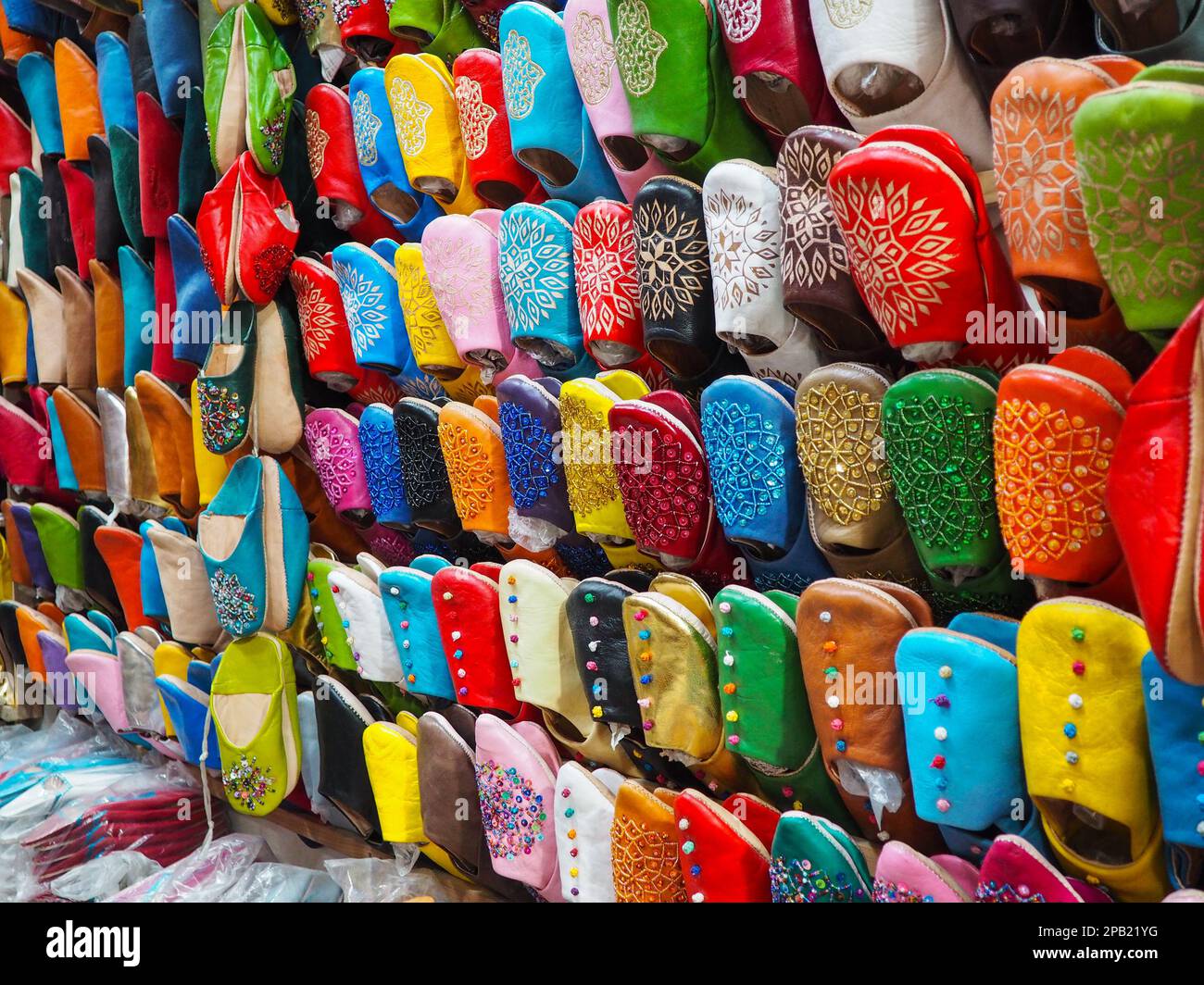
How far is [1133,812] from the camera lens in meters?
0.97

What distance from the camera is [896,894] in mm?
1119

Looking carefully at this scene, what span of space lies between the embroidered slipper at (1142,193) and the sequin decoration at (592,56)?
0.59 meters

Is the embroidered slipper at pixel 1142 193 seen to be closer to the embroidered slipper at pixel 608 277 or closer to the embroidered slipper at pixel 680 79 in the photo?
the embroidered slipper at pixel 680 79

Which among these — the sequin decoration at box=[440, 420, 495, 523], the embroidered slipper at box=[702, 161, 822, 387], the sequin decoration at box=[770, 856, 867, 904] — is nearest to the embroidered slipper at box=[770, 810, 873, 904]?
the sequin decoration at box=[770, 856, 867, 904]

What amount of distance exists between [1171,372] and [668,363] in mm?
602

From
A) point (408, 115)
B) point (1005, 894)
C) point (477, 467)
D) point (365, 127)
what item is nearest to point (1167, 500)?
point (1005, 894)

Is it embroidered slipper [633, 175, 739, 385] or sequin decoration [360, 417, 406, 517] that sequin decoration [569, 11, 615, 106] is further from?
sequin decoration [360, 417, 406, 517]

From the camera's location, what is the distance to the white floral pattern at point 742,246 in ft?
3.81

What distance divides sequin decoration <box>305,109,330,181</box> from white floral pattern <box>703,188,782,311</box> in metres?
0.85

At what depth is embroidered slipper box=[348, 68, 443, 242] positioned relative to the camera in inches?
65.0

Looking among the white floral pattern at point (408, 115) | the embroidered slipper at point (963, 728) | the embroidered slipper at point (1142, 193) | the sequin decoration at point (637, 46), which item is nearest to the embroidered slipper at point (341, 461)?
the white floral pattern at point (408, 115)

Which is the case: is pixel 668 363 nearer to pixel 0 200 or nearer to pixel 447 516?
pixel 447 516

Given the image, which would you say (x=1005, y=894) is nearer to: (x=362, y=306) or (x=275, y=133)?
(x=362, y=306)

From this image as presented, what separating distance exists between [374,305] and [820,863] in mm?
1006
